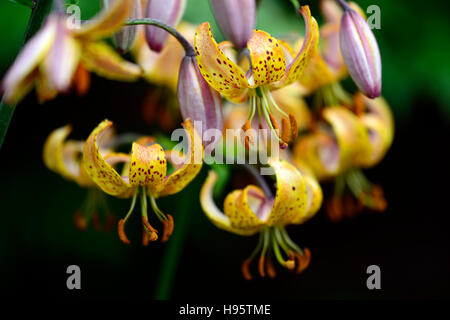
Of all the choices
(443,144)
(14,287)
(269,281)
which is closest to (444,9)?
(443,144)

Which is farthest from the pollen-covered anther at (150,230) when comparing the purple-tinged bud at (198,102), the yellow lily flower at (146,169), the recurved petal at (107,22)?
the recurved petal at (107,22)

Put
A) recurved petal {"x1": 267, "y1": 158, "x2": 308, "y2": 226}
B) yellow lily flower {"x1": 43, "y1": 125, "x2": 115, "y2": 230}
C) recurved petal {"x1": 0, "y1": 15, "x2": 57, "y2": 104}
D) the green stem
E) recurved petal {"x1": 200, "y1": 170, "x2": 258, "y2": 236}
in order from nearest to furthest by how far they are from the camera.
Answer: recurved petal {"x1": 0, "y1": 15, "x2": 57, "y2": 104} < the green stem < recurved petal {"x1": 267, "y1": 158, "x2": 308, "y2": 226} < recurved petal {"x1": 200, "y1": 170, "x2": 258, "y2": 236} < yellow lily flower {"x1": 43, "y1": 125, "x2": 115, "y2": 230}

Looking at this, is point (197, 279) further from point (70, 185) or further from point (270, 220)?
point (270, 220)

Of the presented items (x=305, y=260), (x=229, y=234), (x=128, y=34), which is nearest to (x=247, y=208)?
(x=305, y=260)

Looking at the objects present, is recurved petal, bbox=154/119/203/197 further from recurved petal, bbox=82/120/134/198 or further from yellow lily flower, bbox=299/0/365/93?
yellow lily flower, bbox=299/0/365/93

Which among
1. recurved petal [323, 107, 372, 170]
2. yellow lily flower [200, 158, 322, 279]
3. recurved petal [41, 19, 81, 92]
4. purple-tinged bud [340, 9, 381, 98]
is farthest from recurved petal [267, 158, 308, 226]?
recurved petal [41, 19, 81, 92]

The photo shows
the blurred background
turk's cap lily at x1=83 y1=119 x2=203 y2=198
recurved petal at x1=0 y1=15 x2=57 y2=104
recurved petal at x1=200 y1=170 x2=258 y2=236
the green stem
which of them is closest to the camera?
recurved petal at x1=0 y1=15 x2=57 y2=104

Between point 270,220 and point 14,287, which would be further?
point 14,287

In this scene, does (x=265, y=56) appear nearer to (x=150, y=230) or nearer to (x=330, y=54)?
(x=150, y=230)

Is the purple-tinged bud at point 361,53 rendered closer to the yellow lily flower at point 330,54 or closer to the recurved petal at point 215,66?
the recurved petal at point 215,66
